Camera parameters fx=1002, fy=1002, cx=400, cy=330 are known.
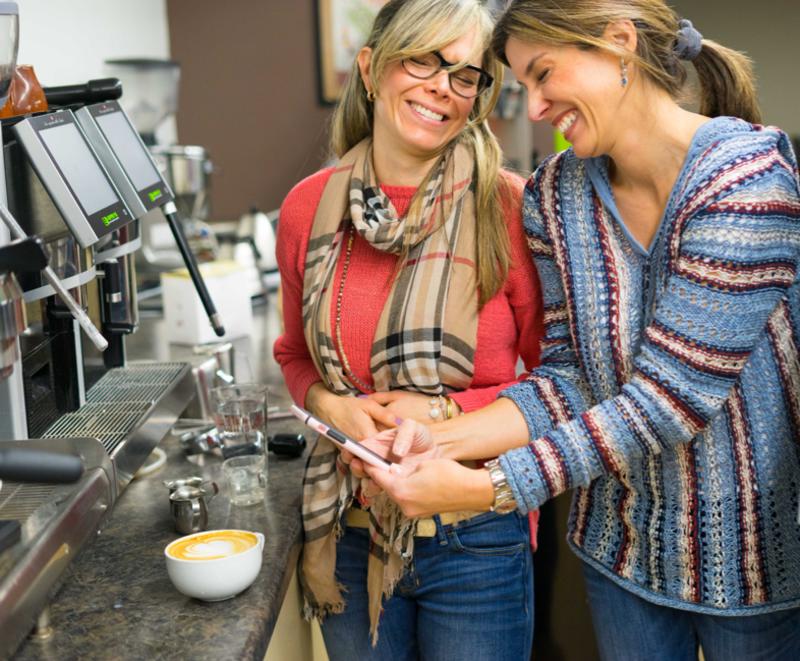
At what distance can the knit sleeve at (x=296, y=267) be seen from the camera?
1.49 m

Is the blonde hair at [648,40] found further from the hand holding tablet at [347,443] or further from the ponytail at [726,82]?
the hand holding tablet at [347,443]

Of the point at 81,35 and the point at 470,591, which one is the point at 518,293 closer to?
the point at 470,591

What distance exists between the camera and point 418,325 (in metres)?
1.38

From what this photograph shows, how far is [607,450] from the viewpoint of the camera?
1.17 m

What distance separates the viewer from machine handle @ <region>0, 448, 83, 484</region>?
0.86m

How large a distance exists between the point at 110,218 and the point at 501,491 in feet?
1.95

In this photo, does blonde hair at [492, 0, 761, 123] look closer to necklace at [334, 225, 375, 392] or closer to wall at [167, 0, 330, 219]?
necklace at [334, 225, 375, 392]

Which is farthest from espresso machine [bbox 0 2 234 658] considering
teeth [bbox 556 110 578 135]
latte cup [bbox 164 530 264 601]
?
teeth [bbox 556 110 578 135]

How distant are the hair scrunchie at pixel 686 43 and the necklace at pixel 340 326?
51cm

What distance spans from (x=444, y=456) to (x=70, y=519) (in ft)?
1.62

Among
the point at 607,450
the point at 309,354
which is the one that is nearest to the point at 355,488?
the point at 309,354

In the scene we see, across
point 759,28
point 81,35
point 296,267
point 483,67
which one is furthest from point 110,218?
point 759,28

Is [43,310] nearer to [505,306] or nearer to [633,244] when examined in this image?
[505,306]

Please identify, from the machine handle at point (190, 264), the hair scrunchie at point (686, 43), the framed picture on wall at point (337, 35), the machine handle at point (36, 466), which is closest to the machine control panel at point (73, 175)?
the machine handle at point (190, 264)
